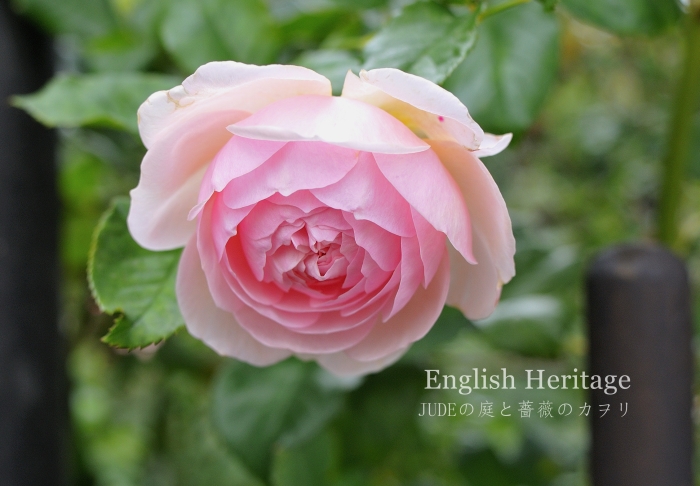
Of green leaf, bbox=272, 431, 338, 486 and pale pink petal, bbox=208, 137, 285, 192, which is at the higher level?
pale pink petal, bbox=208, 137, 285, 192

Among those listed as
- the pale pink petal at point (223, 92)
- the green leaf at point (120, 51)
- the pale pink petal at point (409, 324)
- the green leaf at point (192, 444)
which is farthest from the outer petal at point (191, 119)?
the green leaf at point (192, 444)

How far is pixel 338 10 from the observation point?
60 centimetres

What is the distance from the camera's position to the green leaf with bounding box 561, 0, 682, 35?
434mm

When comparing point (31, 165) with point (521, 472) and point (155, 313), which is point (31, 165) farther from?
point (521, 472)

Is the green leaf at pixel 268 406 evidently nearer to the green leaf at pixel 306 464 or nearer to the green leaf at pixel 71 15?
the green leaf at pixel 306 464

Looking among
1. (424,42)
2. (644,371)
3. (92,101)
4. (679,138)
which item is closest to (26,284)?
(92,101)

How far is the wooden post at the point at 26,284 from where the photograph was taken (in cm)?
49

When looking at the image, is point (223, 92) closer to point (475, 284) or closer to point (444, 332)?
point (475, 284)

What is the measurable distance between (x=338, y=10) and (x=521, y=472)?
27.1 inches

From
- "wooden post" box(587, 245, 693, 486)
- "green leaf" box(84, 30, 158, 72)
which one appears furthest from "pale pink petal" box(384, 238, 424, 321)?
"green leaf" box(84, 30, 158, 72)

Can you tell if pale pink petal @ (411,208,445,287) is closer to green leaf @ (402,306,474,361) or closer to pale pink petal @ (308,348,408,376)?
pale pink petal @ (308,348,408,376)

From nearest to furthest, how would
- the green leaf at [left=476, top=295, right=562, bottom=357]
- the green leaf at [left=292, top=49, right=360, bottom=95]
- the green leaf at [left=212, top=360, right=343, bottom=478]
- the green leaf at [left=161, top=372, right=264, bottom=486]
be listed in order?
1. the green leaf at [left=292, top=49, right=360, bottom=95]
2. the green leaf at [left=212, top=360, right=343, bottom=478]
3. the green leaf at [left=476, top=295, right=562, bottom=357]
4. the green leaf at [left=161, top=372, right=264, bottom=486]

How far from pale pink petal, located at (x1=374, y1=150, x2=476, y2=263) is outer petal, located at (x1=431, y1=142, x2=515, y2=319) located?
2 centimetres

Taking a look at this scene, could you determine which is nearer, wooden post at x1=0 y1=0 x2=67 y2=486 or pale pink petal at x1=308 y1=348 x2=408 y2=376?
pale pink petal at x1=308 y1=348 x2=408 y2=376
